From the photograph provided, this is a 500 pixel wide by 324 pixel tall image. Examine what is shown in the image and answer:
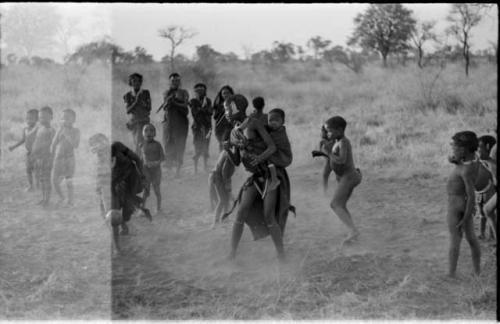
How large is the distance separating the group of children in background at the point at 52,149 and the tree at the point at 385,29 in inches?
670

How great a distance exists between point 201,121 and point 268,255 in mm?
4244

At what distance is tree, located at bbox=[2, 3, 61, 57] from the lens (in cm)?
2278

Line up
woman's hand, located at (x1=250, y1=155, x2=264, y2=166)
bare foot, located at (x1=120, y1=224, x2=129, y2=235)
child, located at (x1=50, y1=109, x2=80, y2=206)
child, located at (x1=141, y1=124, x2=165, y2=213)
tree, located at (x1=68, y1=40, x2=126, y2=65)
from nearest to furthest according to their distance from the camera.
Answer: woman's hand, located at (x1=250, y1=155, x2=264, y2=166)
bare foot, located at (x1=120, y1=224, x2=129, y2=235)
child, located at (x1=141, y1=124, x2=165, y2=213)
child, located at (x1=50, y1=109, x2=80, y2=206)
tree, located at (x1=68, y1=40, x2=126, y2=65)

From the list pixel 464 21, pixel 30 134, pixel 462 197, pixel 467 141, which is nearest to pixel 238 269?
pixel 462 197

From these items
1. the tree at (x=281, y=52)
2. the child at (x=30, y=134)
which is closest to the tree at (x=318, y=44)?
the tree at (x=281, y=52)

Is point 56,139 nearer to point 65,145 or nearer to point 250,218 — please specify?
point 65,145

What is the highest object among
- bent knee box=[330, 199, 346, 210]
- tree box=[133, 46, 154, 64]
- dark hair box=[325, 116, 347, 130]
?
tree box=[133, 46, 154, 64]

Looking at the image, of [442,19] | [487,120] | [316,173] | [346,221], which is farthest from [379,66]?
[346,221]

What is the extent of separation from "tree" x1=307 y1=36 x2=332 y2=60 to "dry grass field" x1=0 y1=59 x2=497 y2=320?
1759 cm

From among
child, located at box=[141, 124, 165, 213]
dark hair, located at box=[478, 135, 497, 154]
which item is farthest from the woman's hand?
child, located at box=[141, 124, 165, 213]

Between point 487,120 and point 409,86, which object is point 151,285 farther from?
point 409,86

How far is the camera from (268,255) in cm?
580

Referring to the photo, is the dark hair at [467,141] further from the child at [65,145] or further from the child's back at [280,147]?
the child at [65,145]

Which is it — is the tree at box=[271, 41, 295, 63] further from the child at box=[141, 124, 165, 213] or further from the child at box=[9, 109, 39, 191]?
the child at box=[141, 124, 165, 213]
